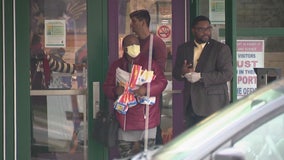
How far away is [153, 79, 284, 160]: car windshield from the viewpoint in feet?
9.28

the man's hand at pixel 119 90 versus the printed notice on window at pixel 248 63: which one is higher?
the printed notice on window at pixel 248 63

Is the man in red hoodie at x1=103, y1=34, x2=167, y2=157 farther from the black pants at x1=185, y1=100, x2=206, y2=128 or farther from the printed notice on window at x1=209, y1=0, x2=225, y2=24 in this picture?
the printed notice on window at x1=209, y1=0, x2=225, y2=24

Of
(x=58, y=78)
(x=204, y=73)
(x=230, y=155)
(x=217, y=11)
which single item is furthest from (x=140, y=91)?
(x=230, y=155)

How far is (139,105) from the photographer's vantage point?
586 cm

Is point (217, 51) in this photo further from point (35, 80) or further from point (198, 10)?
point (35, 80)

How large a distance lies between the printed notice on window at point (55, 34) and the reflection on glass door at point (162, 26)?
2.22 feet

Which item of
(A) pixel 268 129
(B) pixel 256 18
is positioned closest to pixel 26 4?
(B) pixel 256 18

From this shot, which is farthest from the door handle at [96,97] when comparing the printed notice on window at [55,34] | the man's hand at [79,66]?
the printed notice on window at [55,34]

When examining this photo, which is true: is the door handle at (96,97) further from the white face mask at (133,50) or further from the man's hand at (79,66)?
the white face mask at (133,50)

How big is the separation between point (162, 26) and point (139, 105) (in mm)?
1563

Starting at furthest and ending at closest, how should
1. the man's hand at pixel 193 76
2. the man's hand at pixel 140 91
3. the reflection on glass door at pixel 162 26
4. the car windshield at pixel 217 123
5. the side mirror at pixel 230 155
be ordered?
the reflection on glass door at pixel 162 26, the man's hand at pixel 193 76, the man's hand at pixel 140 91, the car windshield at pixel 217 123, the side mirror at pixel 230 155

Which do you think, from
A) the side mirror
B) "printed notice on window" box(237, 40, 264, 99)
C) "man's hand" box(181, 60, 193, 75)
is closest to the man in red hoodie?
"man's hand" box(181, 60, 193, 75)

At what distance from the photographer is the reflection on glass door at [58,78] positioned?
6773mm

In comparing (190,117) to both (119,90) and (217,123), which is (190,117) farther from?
(217,123)
